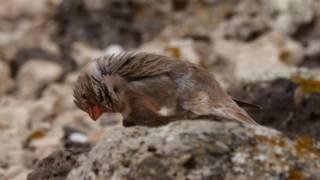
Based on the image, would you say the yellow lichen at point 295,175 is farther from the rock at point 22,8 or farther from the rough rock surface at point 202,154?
the rock at point 22,8

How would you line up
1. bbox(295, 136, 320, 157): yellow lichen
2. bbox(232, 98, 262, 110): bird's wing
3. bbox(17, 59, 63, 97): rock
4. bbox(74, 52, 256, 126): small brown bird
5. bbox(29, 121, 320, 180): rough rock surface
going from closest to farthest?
bbox(29, 121, 320, 180): rough rock surface → bbox(295, 136, 320, 157): yellow lichen → bbox(74, 52, 256, 126): small brown bird → bbox(232, 98, 262, 110): bird's wing → bbox(17, 59, 63, 97): rock

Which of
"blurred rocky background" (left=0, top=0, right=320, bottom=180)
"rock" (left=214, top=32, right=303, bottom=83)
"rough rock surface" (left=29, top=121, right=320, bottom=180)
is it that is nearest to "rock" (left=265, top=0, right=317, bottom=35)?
"blurred rocky background" (left=0, top=0, right=320, bottom=180)

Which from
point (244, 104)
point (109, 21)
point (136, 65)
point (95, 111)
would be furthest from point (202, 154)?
point (109, 21)

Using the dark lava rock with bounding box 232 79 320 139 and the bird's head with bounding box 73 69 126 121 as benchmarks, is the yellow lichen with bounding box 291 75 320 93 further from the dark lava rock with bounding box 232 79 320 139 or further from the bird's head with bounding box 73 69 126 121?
the bird's head with bounding box 73 69 126 121

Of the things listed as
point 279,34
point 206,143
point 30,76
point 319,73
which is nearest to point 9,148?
point 30,76

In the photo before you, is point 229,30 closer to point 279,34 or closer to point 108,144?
point 279,34
